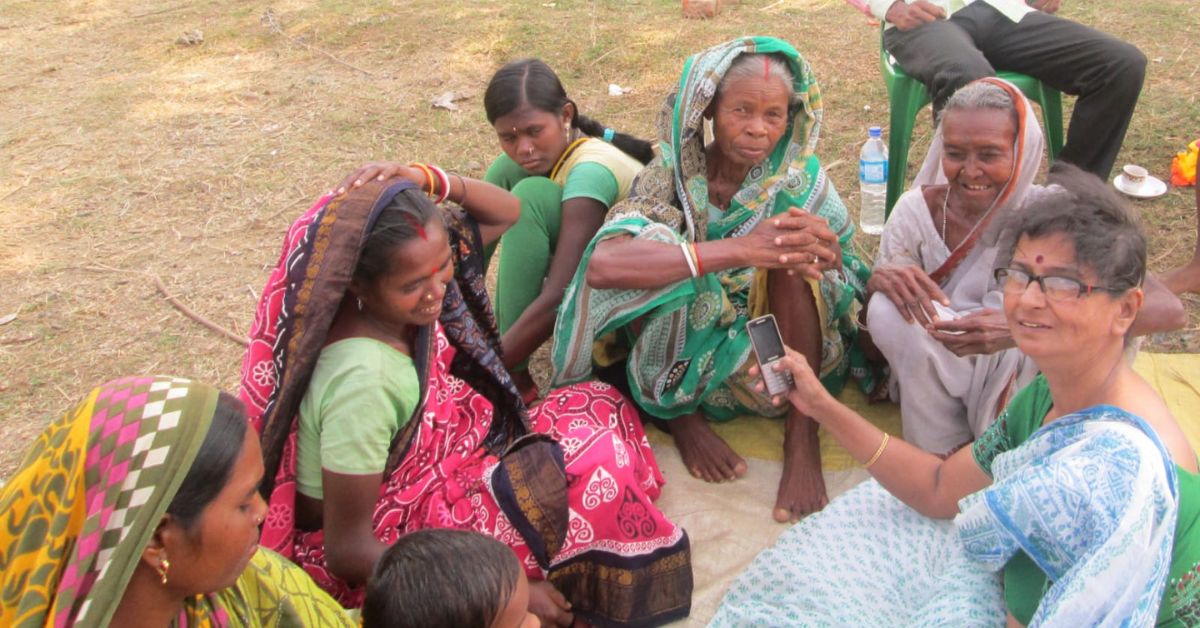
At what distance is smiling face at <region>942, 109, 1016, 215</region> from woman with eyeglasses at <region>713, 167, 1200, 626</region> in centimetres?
81

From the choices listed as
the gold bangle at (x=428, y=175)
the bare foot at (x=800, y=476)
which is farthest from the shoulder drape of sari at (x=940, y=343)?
the gold bangle at (x=428, y=175)

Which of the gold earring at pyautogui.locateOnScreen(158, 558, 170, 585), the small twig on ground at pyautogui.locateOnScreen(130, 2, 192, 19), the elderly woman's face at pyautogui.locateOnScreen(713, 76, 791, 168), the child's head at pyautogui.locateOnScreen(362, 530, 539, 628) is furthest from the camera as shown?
the small twig on ground at pyautogui.locateOnScreen(130, 2, 192, 19)

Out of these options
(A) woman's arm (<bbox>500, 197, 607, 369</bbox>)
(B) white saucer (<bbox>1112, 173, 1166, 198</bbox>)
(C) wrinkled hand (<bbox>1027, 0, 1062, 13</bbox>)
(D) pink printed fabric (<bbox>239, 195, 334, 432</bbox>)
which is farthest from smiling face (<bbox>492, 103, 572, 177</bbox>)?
(B) white saucer (<bbox>1112, 173, 1166, 198</bbox>)

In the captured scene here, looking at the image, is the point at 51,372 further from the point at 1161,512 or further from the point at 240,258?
the point at 1161,512

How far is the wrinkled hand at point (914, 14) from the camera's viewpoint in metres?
4.43

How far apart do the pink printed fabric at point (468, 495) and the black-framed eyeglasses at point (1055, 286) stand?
47.0 inches

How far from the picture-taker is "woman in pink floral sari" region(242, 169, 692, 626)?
2217 mm

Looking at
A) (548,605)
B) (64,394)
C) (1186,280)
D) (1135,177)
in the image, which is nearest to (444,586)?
(548,605)

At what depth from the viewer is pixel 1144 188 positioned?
4527 mm

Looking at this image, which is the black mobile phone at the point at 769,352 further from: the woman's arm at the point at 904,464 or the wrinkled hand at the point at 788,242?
the wrinkled hand at the point at 788,242

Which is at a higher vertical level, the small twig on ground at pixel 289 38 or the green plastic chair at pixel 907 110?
the green plastic chair at pixel 907 110

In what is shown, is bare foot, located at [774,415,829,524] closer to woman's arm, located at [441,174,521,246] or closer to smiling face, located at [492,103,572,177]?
woman's arm, located at [441,174,521,246]

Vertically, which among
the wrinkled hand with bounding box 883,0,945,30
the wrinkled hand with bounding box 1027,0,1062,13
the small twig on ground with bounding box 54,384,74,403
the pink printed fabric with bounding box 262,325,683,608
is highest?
the wrinkled hand with bounding box 883,0,945,30

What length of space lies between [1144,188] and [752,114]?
2491mm
